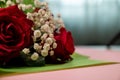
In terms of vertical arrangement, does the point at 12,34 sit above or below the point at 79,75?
above

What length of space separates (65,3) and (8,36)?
248cm

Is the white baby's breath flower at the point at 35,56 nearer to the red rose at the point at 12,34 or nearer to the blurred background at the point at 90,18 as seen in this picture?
the red rose at the point at 12,34

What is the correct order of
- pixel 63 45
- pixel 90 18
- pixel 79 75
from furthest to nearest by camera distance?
pixel 90 18 < pixel 63 45 < pixel 79 75

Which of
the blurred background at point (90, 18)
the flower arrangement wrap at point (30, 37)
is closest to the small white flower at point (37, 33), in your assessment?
the flower arrangement wrap at point (30, 37)

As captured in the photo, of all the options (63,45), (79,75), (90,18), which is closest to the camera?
(79,75)

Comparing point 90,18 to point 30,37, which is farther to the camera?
point 90,18

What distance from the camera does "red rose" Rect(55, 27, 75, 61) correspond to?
75cm

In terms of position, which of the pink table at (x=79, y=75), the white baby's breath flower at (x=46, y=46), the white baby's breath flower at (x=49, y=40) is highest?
the white baby's breath flower at (x=49, y=40)

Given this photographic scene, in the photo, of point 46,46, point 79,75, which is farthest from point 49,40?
point 79,75

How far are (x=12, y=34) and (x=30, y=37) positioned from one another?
5 centimetres

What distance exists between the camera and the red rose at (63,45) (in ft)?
2.47

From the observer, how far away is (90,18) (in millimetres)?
3160

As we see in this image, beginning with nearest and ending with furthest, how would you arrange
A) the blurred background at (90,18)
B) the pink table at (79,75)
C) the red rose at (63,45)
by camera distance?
the pink table at (79,75) < the red rose at (63,45) < the blurred background at (90,18)

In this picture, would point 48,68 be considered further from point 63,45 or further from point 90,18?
point 90,18
